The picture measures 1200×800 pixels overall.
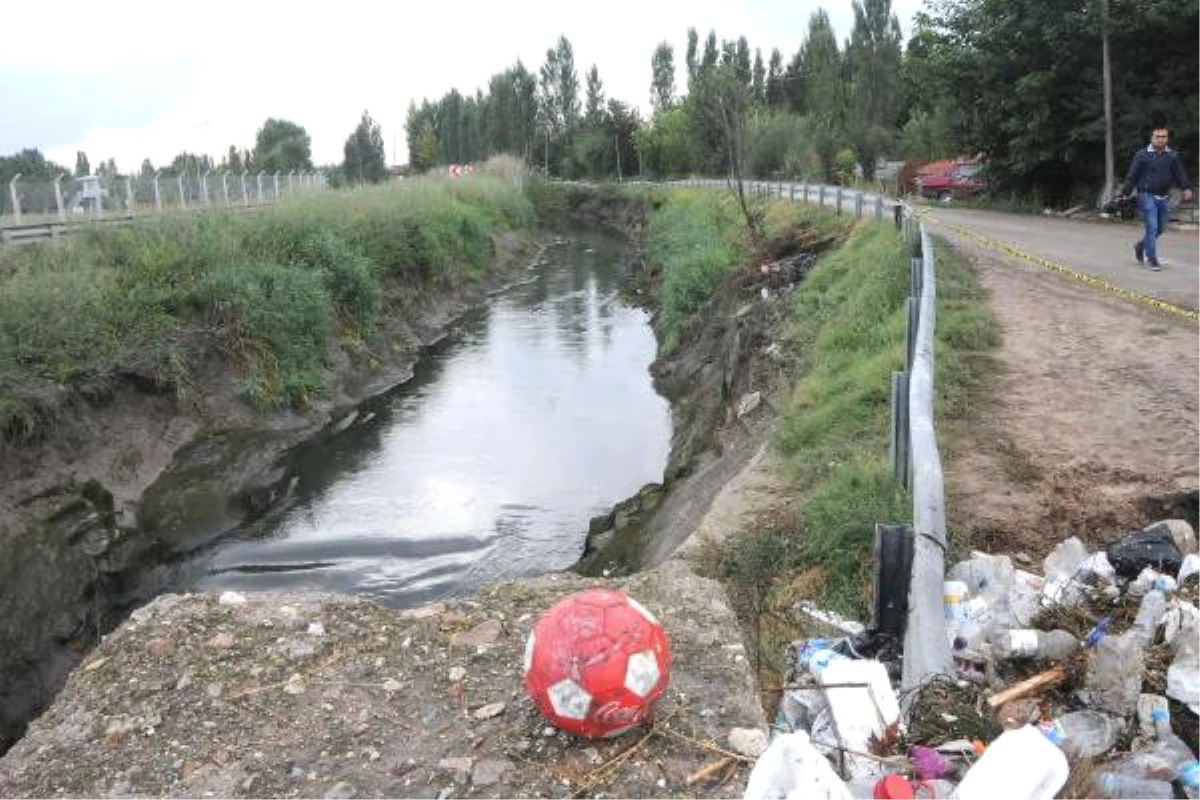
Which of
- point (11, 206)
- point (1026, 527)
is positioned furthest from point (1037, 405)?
point (11, 206)

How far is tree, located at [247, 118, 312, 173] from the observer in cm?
7919

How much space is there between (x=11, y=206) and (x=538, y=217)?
37.3m

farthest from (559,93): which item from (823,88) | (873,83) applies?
(873,83)

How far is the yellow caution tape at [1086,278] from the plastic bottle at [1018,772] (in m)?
7.97

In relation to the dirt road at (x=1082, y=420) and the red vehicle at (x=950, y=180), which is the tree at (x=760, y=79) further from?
the dirt road at (x=1082, y=420)

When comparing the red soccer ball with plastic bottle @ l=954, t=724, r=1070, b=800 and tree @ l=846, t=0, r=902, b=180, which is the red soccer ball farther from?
tree @ l=846, t=0, r=902, b=180

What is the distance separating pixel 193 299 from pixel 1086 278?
13430 mm

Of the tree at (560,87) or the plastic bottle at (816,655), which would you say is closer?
the plastic bottle at (816,655)

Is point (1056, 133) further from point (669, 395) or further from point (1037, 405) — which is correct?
point (1037, 405)

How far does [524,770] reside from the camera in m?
Answer: 3.84

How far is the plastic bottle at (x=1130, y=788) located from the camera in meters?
3.23

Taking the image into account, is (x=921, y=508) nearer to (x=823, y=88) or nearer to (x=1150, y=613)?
(x=1150, y=613)

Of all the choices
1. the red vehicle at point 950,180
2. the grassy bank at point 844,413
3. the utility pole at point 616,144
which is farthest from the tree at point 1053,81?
the utility pole at point 616,144

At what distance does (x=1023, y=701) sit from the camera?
12.8 ft
